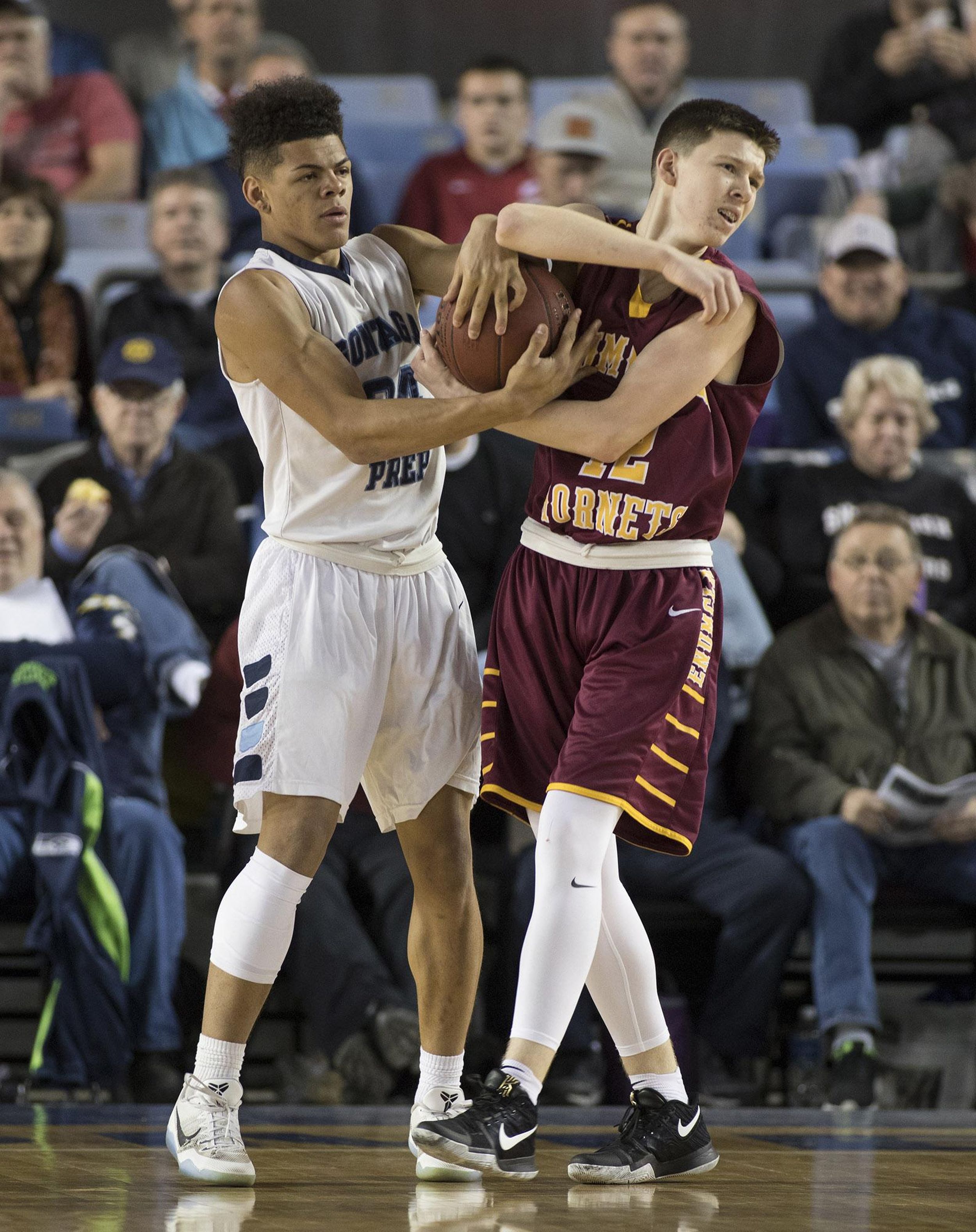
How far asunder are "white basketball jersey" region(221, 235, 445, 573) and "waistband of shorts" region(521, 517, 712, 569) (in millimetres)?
282

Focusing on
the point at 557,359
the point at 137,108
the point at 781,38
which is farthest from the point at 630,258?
the point at 781,38

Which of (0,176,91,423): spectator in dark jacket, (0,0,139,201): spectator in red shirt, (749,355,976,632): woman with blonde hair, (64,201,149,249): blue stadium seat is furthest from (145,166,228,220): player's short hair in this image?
(749,355,976,632): woman with blonde hair

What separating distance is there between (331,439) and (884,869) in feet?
8.93

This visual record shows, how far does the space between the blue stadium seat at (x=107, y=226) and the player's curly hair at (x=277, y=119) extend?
530cm

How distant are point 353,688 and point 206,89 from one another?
6204 millimetres

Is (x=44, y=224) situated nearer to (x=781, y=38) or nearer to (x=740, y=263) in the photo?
(x=740, y=263)

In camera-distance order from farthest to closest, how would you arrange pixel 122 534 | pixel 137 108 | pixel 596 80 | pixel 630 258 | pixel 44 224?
pixel 596 80, pixel 137 108, pixel 44 224, pixel 122 534, pixel 630 258

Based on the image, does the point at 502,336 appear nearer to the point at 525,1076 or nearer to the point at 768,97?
the point at 525,1076

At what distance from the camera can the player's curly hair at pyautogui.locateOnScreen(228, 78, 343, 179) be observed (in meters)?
3.15

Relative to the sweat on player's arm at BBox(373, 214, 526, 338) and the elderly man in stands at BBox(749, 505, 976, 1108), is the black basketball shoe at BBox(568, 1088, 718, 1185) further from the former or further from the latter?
the elderly man in stands at BBox(749, 505, 976, 1108)

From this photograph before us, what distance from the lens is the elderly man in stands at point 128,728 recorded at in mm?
4652

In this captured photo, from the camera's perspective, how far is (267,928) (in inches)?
119

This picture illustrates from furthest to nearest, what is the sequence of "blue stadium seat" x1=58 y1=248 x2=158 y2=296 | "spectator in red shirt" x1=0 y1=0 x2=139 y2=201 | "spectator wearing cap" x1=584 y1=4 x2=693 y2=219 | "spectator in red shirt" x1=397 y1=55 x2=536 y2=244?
"spectator in red shirt" x1=0 y1=0 x2=139 y2=201
"spectator wearing cap" x1=584 y1=4 x2=693 y2=219
"spectator in red shirt" x1=397 y1=55 x2=536 y2=244
"blue stadium seat" x1=58 y1=248 x2=158 y2=296

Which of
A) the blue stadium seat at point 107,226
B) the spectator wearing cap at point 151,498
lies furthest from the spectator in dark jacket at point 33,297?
the blue stadium seat at point 107,226
